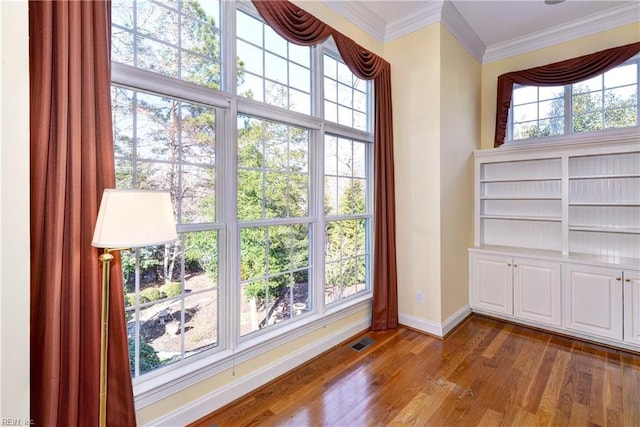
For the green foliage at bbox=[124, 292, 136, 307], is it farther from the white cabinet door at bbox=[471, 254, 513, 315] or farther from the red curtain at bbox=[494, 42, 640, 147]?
the red curtain at bbox=[494, 42, 640, 147]

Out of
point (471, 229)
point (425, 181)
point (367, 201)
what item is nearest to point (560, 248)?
point (471, 229)

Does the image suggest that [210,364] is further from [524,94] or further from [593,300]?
[524,94]

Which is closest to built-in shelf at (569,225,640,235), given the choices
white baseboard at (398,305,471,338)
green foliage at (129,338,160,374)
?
white baseboard at (398,305,471,338)

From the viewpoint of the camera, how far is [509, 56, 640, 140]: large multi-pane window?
3264 millimetres

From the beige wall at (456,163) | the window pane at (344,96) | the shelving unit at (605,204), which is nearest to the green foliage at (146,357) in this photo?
the window pane at (344,96)

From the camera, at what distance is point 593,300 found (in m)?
2.95

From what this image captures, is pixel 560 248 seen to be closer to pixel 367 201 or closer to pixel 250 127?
pixel 367 201

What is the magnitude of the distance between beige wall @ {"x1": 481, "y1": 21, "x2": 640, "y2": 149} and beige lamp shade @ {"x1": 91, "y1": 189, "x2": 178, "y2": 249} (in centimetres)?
403

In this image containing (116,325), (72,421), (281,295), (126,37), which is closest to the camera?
(72,421)

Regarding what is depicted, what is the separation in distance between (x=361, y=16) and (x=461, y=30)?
1168 mm

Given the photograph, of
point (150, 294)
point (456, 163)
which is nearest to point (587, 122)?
point (456, 163)

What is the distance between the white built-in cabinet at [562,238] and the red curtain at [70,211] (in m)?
3.60

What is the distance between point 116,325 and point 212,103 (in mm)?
1374

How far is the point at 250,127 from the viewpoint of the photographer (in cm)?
229
